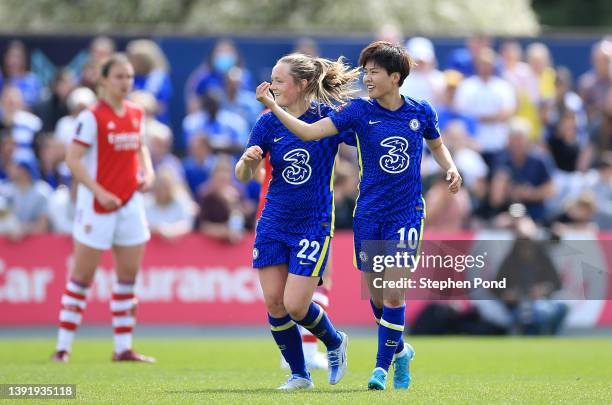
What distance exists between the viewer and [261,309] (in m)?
17.0

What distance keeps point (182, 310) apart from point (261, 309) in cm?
110

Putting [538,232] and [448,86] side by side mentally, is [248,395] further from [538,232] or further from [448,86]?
[448,86]

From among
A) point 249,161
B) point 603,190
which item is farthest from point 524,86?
point 249,161

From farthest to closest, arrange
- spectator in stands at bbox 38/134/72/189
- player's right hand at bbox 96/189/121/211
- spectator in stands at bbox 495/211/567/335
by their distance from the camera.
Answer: spectator in stands at bbox 38/134/72/189, spectator in stands at bbox 495/211/567/335, player's right hand at bbox 96/189/121/211

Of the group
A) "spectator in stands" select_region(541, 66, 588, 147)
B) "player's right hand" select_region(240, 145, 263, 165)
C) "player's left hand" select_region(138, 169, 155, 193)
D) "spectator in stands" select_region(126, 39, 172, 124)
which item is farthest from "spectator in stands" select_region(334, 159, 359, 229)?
"player's right hand" select_region(240, 145, 263, 165)

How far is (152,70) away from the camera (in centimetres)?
1922

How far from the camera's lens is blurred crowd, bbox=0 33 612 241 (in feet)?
57.9

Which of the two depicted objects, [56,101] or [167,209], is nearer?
[167,209]

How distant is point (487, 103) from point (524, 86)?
85 centimetres

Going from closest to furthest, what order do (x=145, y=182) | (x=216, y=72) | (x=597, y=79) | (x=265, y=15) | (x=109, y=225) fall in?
1. (x=109, y=225)
2. (x=145, y=182)
3. (x=216, y=72)
4. (x=597, y=79)
5. (x=265, y=15)

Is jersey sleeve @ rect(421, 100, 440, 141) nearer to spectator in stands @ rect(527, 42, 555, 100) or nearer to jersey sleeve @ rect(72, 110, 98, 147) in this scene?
jersey sleeve @ rect(72, 110, 98, 147)

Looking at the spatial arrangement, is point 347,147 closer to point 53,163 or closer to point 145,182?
point 53,163

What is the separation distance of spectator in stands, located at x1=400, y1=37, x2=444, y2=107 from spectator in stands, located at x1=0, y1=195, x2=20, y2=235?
19.9 feet

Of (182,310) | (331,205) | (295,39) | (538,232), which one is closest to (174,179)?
(182,310)
